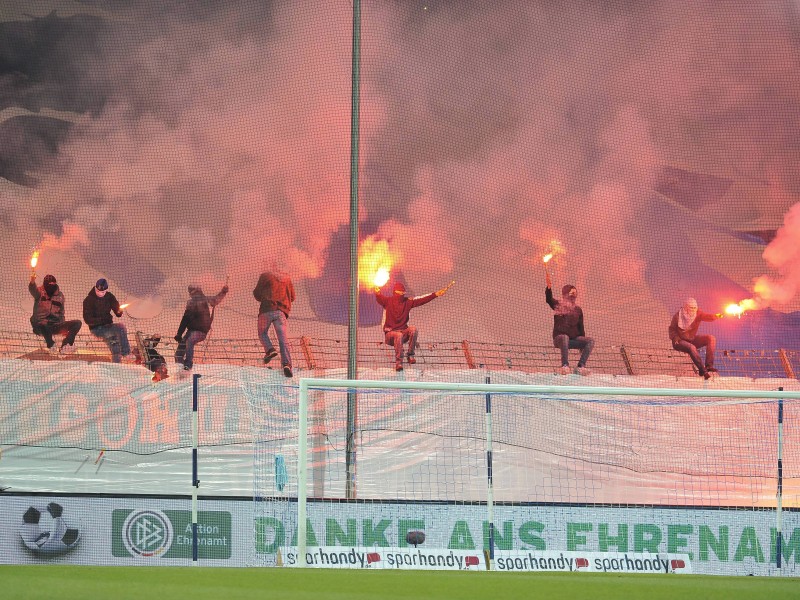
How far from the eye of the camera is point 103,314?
442 inches

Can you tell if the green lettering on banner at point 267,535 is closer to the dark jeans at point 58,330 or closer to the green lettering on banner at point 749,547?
the green lettering on banner at point 749,547

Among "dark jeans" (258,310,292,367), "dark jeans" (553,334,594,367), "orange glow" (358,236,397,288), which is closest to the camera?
"dark jeans" (258,310,292,367)

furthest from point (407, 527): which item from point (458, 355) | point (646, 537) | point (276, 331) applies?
point (458, 355)

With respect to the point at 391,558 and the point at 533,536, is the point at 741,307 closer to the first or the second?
the point at 533,536

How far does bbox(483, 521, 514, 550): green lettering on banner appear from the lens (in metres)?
7.05

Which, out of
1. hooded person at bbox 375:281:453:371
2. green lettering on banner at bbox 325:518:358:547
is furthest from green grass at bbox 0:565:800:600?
hooded person at bbox 375:281:453:371

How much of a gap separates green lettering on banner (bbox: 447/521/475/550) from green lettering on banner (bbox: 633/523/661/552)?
1.14m

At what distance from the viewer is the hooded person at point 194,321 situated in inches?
438

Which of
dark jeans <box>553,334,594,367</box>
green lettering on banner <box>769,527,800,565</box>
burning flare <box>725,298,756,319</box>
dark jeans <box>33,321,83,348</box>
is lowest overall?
green lettering on banner <box>769,527,800,565</box>

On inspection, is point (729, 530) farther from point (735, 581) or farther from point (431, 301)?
point (431, 301)

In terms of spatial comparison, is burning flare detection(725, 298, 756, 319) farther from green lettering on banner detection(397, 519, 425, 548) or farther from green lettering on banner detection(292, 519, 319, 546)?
green lettering on banner detection(292, 519, 319, 546)

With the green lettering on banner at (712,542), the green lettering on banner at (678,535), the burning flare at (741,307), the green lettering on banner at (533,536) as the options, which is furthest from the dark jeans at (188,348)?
the burning flare at (741,307)

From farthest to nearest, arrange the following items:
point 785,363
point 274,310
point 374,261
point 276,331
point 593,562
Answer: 1. point 374,261
2. point 785,363
3. point 274,310
4. point 276,331
5. point 593,562

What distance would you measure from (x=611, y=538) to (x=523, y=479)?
226cm
